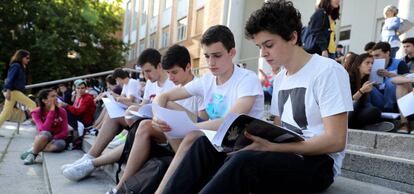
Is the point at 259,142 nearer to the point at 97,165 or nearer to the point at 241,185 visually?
the point at 241,185

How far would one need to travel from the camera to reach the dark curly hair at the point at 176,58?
3580 mm

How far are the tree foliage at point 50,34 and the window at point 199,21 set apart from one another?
18.2 feet

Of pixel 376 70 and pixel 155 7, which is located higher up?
pixel 155 7

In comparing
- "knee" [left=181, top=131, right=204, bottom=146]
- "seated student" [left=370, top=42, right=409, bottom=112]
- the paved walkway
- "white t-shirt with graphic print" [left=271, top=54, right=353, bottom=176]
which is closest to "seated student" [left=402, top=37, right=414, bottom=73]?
"seated student" [left=370, top=42, right=409, bottom=112]

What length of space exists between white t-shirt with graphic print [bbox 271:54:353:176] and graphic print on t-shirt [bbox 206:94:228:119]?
2.03ft

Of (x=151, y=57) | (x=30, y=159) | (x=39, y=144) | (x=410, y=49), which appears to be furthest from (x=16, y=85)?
(x=410, y=49)

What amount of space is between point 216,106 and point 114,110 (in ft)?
5.18

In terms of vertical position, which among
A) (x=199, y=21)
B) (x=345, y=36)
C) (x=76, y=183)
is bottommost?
(x=76, y=183)

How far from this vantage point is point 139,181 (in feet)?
9.16

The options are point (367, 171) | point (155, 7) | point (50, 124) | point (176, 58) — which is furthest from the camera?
point (155, 7)

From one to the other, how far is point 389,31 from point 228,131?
18.1 ft

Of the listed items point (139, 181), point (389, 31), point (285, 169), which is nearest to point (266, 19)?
point (285, 169)

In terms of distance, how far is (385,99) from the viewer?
4441mm

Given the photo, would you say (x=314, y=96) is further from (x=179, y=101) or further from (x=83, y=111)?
(x=83, y=111)
